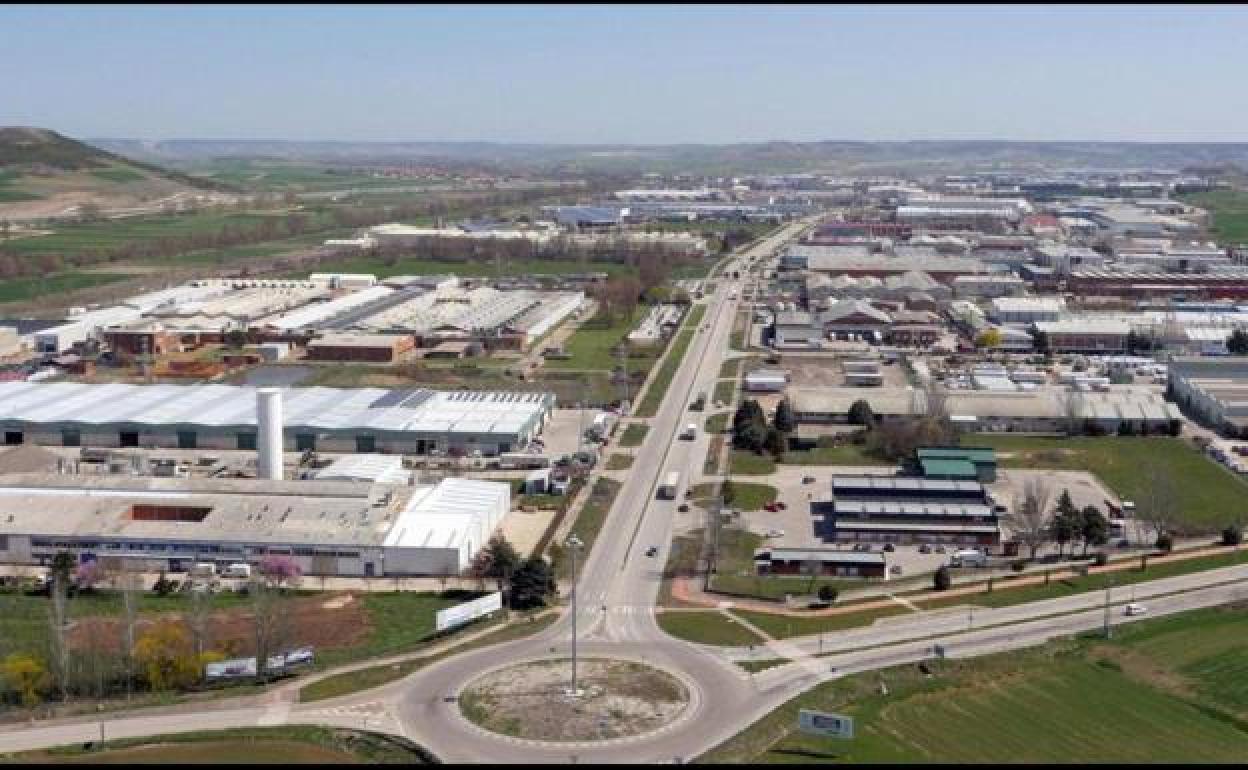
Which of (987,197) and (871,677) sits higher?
(987,197)

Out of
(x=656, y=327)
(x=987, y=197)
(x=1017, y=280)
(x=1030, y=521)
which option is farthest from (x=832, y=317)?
(x=987, y=197)

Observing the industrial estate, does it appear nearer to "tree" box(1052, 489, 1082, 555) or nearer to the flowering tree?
the flowering tree

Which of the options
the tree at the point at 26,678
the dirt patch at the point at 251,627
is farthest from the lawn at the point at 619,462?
the tree at the point at 26,678

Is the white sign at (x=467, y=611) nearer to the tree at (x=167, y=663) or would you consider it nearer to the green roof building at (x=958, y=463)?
the tree at (x=167, y=663)

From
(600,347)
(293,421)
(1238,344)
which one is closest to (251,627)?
(293,421)

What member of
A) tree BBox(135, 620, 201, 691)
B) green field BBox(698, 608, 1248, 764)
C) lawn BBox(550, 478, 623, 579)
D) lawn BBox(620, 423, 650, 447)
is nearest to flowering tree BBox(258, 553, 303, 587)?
tree BBox(135, 620, 201, 691)

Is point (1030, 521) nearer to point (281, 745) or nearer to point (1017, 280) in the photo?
point (281, 745)

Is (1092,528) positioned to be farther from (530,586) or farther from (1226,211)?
(1226,211)
